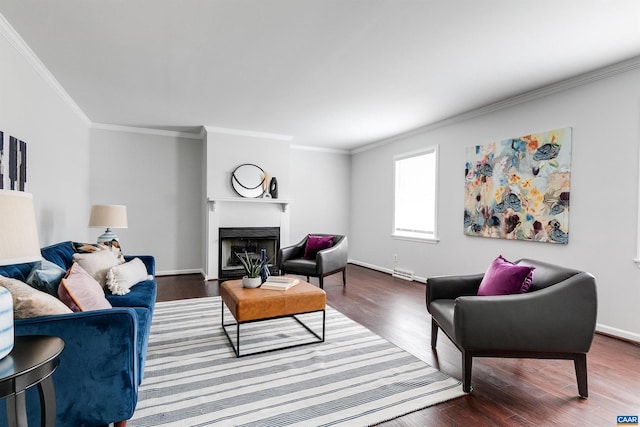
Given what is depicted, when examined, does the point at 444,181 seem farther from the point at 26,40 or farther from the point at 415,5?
the point at 26,40

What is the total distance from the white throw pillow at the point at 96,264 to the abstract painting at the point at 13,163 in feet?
2.31

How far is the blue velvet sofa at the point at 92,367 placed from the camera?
137cm

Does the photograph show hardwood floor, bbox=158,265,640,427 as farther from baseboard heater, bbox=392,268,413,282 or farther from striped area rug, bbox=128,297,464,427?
baseboard heater, bbox=392,268,413,282

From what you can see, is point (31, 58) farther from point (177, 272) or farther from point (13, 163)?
point (177, 272)

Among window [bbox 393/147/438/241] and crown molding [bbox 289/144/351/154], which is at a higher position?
crown molding [bbox 289/144/351/154]

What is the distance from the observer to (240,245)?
5.39 m

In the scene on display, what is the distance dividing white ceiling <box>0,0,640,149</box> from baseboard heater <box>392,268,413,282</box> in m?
2.56

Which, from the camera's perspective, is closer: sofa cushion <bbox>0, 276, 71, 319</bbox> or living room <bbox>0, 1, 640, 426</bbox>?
sofa cushion <bbox>0, 276, 71, 319</bbox>

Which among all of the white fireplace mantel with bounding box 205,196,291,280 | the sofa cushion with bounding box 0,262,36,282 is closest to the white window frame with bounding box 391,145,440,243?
the white fireplace mantel with bounding box 205,196,291,280

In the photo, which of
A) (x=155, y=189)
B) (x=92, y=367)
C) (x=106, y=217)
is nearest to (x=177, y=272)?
(x=155, y=189)

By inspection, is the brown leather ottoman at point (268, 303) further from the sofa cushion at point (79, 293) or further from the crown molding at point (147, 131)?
the crown molding at point (147, 131)

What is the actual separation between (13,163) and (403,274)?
4.92 meters

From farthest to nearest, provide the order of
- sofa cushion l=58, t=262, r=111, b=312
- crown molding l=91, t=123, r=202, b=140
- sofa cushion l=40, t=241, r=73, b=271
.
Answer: crown molding l=91, t=123, r=202, b=140, sofa cushion l=40, t=241, r=73, b=271, sofa cushion l=58, t=262, r=111, b=312

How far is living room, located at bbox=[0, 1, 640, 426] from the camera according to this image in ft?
9.29
